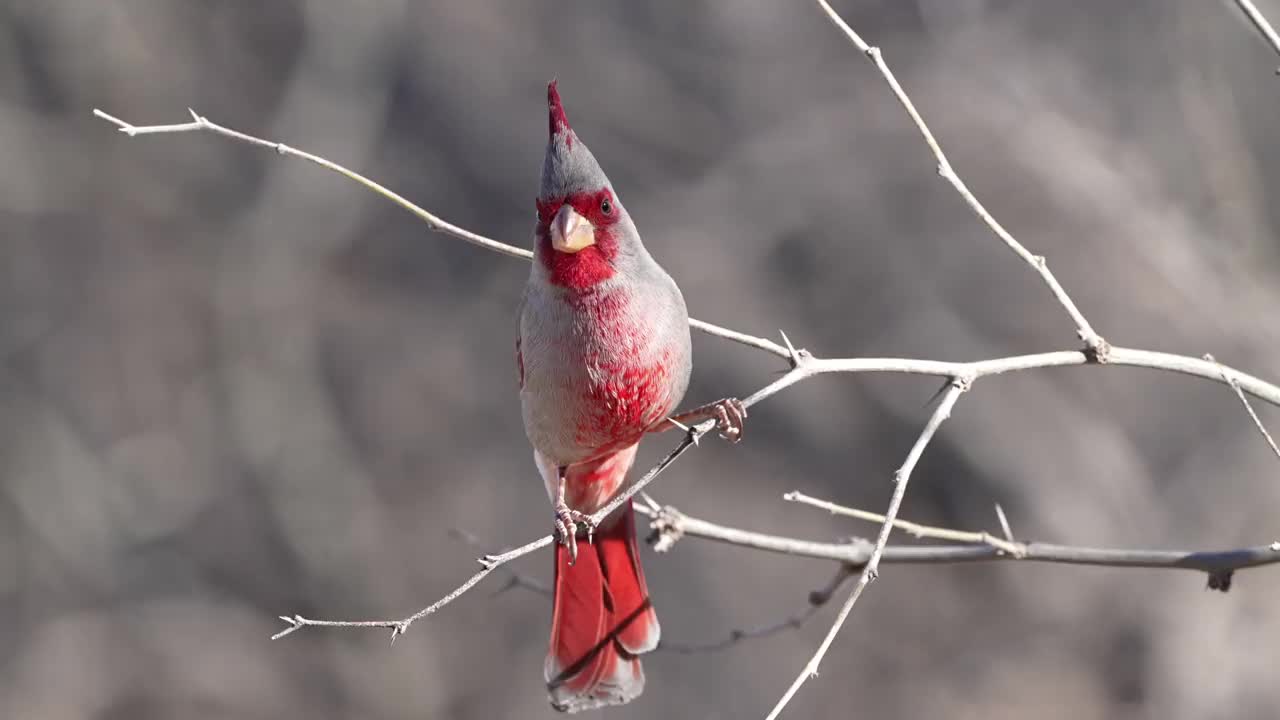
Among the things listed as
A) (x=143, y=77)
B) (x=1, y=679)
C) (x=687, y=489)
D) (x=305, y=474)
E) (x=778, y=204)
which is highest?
(x=778, y=204)

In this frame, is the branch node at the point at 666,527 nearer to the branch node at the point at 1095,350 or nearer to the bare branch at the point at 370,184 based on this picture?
the bare branch at the point at 370,184

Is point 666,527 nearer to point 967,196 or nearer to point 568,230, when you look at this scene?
point 568,230

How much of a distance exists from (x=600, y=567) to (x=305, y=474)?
6673mm

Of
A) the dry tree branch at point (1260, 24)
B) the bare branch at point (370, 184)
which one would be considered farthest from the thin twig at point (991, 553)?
the dry tree branch at point (1260, 24)

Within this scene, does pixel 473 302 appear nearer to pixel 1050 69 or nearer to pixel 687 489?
pixel 687 489

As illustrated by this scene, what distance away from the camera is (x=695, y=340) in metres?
8.09

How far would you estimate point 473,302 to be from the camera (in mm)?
9070

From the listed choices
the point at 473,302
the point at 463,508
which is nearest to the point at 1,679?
the point at 463,508

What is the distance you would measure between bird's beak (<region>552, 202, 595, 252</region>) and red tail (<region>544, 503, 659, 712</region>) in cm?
95

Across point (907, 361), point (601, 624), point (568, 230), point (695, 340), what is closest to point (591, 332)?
point (568, 230)

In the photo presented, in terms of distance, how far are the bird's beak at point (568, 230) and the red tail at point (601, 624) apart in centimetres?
95

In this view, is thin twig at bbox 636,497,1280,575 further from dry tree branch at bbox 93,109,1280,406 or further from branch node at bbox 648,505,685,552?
dry tree branch at bbox 93,109,1280,406

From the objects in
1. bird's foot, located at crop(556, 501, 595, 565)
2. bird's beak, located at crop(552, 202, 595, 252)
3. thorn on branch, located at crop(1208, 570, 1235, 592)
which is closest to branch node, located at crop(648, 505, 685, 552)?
bird's foot, located at crop(556, 501, 595, 565)

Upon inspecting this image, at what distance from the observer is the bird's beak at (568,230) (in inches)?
91.7
